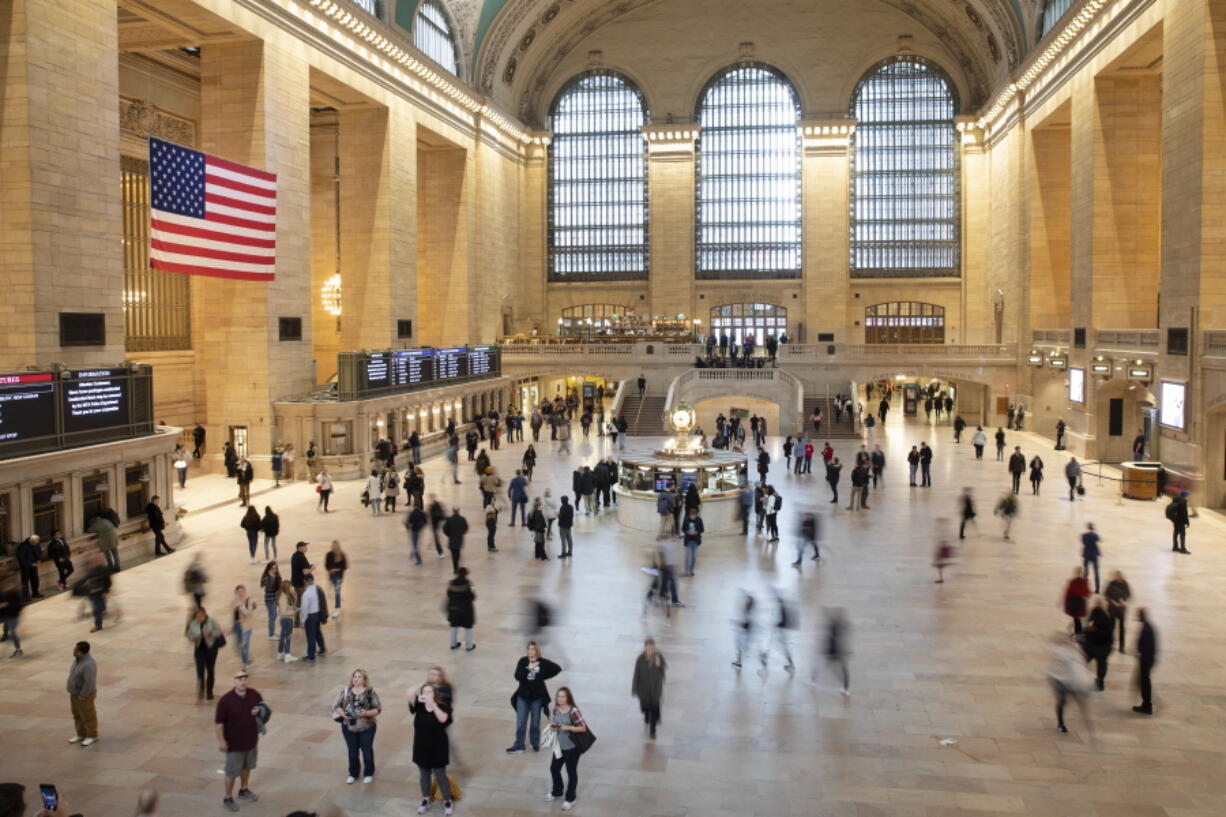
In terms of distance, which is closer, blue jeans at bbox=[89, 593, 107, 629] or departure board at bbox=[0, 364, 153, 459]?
blue jeans at bbox=[89, 593, 107, 629]

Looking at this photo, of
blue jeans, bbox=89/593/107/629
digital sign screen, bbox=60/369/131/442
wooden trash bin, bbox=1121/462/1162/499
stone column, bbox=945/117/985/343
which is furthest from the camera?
stone column, bbox=945/117/985/343

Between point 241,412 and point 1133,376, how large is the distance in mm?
23011

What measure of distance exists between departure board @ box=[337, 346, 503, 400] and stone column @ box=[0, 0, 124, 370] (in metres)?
7.22

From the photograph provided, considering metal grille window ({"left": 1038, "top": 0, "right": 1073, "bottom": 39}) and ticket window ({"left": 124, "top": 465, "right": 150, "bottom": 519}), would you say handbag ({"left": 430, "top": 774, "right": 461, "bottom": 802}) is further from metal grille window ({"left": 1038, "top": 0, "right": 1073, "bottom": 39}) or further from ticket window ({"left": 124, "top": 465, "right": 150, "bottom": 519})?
metal grille window ({"left": 1038, "top": 0, "right": 1073, "bottom": 39})

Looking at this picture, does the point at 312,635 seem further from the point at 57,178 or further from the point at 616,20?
the point at 616,20

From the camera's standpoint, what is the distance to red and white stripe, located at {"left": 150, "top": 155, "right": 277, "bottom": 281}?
20859 mm

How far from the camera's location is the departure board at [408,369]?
2644 cm

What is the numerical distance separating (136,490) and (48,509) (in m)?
2.13

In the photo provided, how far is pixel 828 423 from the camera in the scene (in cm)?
3556

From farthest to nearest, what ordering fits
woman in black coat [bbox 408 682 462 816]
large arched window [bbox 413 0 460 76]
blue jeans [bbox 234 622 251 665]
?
large arched window [bbox 413 0 460 76], blue jeans [bbox 234 622 251 665], woman in black coat [bbox 408 682 462 816]

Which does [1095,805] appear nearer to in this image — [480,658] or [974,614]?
[974,614]

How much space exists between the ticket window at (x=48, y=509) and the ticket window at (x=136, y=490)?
1513mm

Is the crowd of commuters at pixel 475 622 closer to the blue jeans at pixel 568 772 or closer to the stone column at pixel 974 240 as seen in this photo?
the blue jeans at pixel 568 772

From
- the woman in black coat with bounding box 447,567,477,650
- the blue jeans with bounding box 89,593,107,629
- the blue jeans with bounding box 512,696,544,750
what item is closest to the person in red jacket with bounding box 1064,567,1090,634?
the blue jeans with bounding box 512,696,544,750
